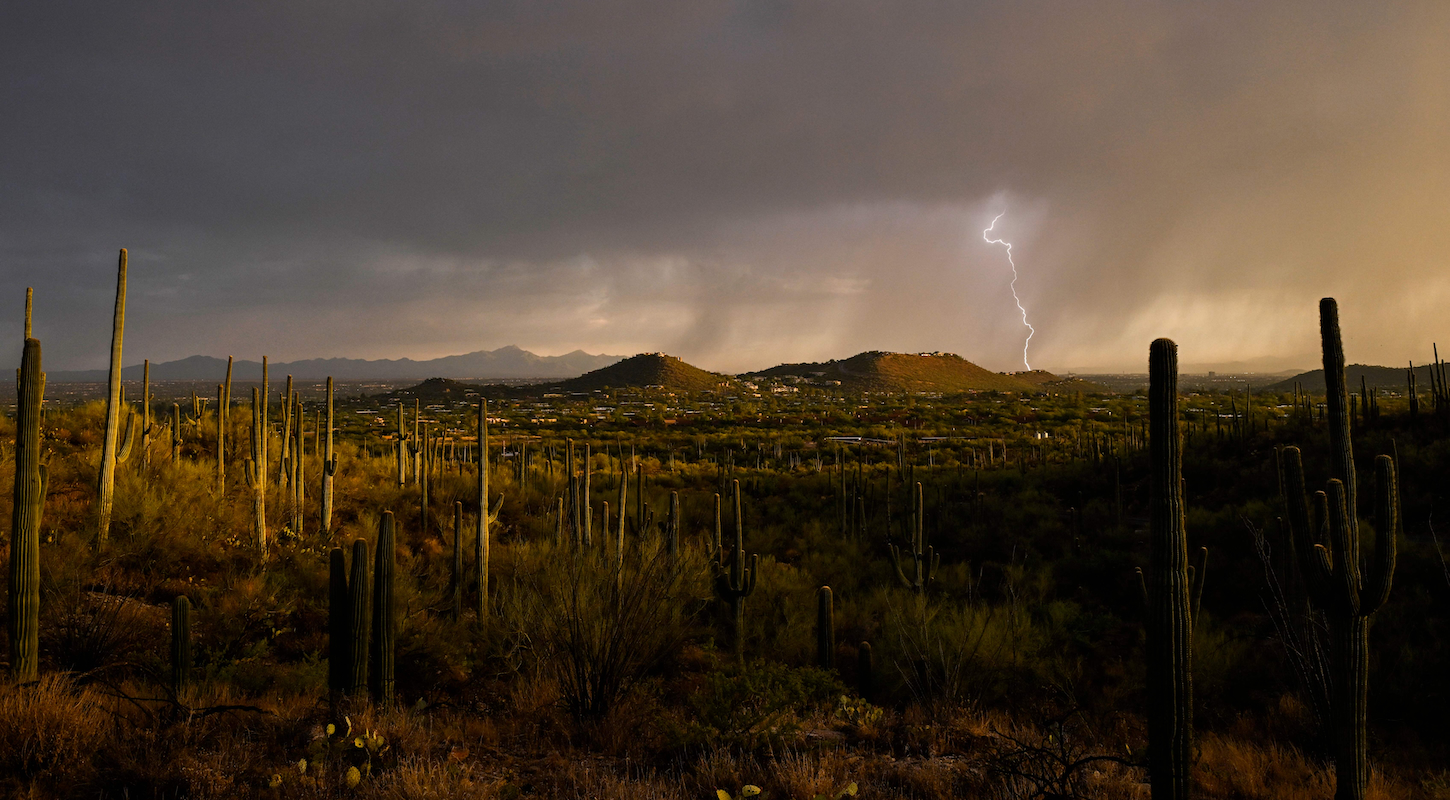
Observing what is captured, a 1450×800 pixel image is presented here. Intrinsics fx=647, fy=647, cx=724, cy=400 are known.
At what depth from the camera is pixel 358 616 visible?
6809mm

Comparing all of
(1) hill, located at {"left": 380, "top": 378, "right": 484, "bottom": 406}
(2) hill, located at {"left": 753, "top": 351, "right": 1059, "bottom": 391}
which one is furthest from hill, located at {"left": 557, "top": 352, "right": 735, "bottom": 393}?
(2) hill, located at {"left": 753, "top": 351, "right": 1059, "bottom": 391}

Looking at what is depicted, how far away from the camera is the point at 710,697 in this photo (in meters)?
6.96

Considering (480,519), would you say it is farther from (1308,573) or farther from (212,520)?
(1308,573)

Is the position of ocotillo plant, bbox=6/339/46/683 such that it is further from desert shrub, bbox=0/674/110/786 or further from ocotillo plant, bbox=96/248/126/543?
ocotillo plant, bbox=96/248/126/543

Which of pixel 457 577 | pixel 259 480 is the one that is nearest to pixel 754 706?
pixel 457 577

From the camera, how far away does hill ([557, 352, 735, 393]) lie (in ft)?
387

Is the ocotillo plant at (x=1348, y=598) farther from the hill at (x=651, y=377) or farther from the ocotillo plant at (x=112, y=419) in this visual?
the hill at (x=651, y=377)

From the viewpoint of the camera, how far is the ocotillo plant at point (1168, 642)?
434 centimetres

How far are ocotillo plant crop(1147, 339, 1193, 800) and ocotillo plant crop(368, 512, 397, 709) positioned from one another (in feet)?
22.9

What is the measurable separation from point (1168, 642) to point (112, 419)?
14.0 metres

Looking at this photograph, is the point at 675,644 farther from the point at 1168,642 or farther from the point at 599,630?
the point at 1168,642

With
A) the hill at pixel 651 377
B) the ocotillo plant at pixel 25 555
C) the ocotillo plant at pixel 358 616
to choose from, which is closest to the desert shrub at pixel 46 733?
the ocotillo plant at pixel 25 555

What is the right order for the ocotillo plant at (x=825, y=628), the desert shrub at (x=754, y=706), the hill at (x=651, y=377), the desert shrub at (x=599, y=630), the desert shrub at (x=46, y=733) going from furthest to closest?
the hill at (x=651, y=377)
the ocotillo plant at (x=825, y=628)
the desert shrub at (x=599, y=630)
the desert shrub at (x=754, y=706)
the desert shrub at (x=46, y=733)

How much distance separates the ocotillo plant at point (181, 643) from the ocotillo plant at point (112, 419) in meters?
4.79
